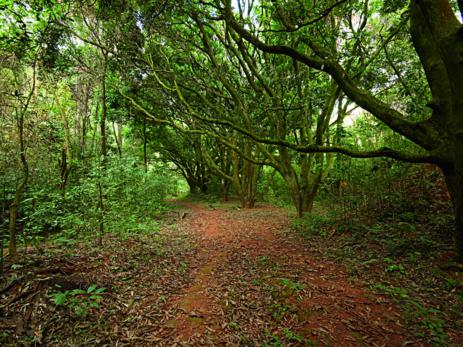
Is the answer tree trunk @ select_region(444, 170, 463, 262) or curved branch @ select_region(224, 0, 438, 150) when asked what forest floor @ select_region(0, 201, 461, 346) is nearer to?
tree trunk @ select_region(444, 170, 463, 262)

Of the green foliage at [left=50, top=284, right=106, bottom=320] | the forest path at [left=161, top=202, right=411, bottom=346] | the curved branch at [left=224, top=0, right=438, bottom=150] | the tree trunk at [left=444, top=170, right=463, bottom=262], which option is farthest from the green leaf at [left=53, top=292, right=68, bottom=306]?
the tree trunk at [left=444, top=170, right=463, bottom=262]

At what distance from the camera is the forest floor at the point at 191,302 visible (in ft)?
8.14

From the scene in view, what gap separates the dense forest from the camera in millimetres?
2699

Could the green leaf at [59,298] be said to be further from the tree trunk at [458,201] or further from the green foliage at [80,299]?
the tree trunk at [458,201]

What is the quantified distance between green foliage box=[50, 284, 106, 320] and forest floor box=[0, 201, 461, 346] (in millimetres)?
12

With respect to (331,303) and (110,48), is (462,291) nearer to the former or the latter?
(331,303)

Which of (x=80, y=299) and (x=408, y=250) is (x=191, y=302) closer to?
(x=80, y=299)

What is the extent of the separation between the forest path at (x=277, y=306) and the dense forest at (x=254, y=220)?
22mm

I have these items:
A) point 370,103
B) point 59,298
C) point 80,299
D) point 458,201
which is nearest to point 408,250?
point 458,201

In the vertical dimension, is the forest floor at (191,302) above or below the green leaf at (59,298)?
below

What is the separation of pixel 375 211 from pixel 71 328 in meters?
6.36

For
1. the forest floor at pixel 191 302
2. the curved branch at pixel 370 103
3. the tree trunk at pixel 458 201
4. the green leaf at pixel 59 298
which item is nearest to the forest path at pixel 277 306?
the forest floor at pixel 191 302

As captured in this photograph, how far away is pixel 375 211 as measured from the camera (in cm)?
575

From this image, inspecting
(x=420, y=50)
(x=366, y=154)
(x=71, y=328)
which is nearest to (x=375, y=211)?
(x=366, y=154)
